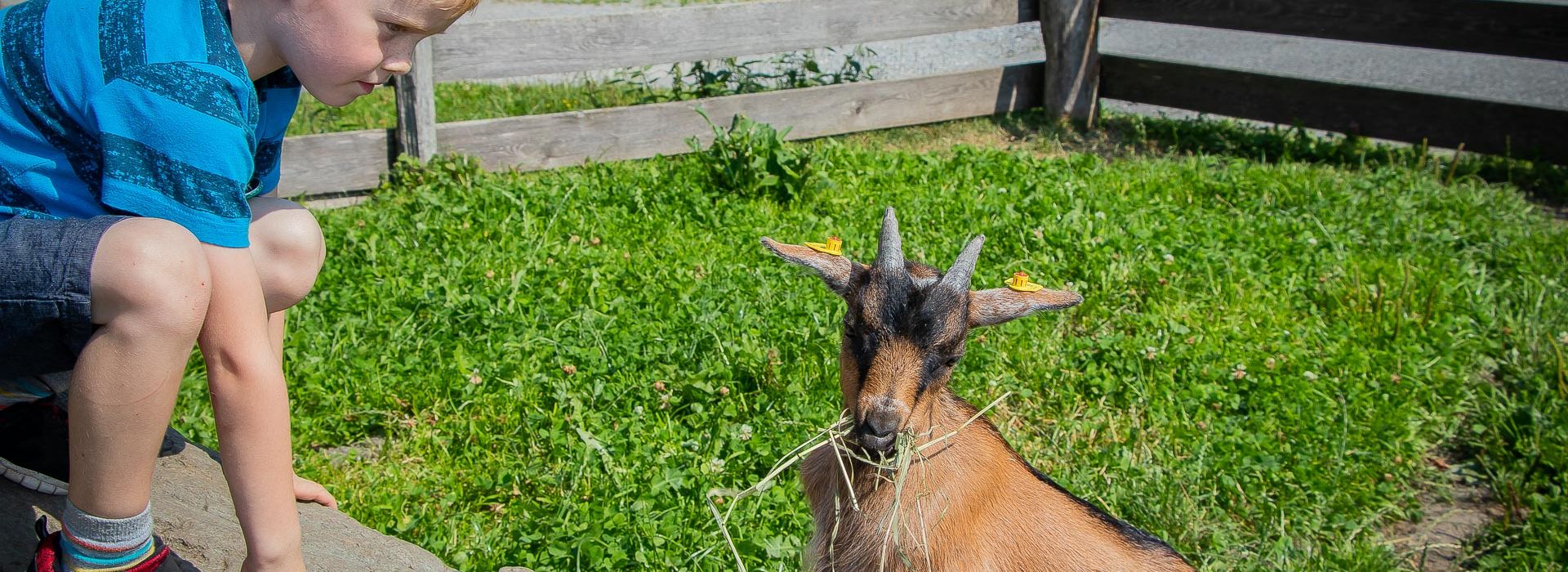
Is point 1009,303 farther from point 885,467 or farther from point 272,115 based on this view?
A: point 272,115

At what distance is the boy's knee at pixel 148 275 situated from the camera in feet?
6.47

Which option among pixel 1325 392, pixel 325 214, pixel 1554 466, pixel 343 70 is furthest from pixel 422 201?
pixel 1554 466

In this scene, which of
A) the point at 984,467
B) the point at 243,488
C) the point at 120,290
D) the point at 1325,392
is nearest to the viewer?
the point at 120,290

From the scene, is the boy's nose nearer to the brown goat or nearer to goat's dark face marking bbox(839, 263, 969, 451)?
the brown goat

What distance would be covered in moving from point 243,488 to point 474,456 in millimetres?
1776

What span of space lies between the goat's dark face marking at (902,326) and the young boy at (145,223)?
3.97 feet

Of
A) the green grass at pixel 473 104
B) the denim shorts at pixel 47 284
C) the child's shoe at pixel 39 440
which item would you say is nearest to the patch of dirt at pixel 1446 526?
the denim shorts at pixel 47 284

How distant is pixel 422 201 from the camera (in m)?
5.81

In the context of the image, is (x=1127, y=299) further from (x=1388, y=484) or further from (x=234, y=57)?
(x=234, y=57)

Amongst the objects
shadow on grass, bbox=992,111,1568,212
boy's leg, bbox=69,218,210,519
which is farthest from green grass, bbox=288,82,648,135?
boy's leg, bbox=69,218,210,519

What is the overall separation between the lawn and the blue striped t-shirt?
1559 millimetres

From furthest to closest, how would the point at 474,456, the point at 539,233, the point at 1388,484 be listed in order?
the point at 539,233 < the point at 1388,484 < the point at 474,456

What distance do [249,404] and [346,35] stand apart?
0.73 meters

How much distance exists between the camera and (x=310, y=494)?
3.09 meters
